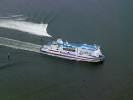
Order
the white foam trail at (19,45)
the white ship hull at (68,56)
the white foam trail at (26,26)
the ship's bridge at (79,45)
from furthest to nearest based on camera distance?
the white foam trail at (26,26), the white foam trail at (19,45), the ship's bridge at (79,45), the white ship hull at (68,56)

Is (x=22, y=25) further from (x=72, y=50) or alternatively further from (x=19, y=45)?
(x=72, y=50)

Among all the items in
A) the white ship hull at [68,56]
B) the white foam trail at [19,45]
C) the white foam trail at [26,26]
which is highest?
the white foam trail at [26,26]

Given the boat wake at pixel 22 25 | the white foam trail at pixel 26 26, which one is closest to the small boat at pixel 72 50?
the boat wake at pixel 22 25

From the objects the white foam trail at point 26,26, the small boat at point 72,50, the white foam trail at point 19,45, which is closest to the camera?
the small boat at point 72,50

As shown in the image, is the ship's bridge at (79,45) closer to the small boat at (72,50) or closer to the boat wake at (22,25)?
the small boat at (72,50)

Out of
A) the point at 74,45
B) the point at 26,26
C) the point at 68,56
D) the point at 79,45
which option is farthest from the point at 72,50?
the point at 26,26

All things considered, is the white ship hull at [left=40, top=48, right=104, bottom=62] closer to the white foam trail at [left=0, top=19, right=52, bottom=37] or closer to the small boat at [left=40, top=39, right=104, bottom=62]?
the small boat at [left=40, top=39, right=104, bottom=62]
